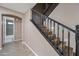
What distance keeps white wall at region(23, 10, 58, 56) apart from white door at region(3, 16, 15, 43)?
43cm

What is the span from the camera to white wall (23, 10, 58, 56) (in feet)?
10.4

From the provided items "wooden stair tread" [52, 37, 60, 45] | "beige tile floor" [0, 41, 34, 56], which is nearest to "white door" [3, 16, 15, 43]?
"beige tile floor" [0, 41, 34, 56]

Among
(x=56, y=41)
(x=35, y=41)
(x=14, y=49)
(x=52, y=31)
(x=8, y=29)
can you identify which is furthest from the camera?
(x=35, y=41)

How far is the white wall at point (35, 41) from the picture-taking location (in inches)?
125

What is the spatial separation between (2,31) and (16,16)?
40 centimetres

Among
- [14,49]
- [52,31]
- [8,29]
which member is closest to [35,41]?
[52,31]

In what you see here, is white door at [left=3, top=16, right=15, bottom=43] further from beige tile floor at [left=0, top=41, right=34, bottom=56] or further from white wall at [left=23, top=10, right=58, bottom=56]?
white wall at [left=23, top=10, right=58, bottom=56]

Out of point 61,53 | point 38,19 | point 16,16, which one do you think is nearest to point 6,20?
point 16,16

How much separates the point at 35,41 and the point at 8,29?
115 cm

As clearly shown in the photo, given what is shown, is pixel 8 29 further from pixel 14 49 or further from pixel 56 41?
pixel 56 41

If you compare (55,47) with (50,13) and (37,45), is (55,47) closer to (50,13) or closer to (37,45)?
(37,45)

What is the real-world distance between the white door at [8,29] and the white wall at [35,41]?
1.41 feet

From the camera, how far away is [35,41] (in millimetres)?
3729

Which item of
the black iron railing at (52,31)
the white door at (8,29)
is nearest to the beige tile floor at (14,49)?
the white door at (8,29)
